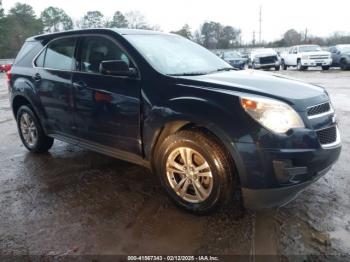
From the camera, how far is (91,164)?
4.59 m

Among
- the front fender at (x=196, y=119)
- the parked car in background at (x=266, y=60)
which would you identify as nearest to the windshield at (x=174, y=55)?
the front fender at (x=196, y=119)

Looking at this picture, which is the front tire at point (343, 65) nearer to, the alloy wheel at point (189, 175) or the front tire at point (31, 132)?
the front tire at point (31, 132)

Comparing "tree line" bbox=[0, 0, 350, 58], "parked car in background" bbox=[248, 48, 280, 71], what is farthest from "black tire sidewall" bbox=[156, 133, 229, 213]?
"tree line" bbox=[0, 0, 350, 58]

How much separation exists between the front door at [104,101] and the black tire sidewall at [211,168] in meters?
0.39

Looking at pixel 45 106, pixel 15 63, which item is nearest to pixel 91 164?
pixel 45 106

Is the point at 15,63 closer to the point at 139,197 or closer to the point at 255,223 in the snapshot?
the point at 139,197

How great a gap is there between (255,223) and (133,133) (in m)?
1.48

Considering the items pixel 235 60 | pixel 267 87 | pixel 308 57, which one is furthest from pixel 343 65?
pixel 267 87

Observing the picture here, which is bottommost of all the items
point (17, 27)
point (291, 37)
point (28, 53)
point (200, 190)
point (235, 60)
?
point (200, 190)

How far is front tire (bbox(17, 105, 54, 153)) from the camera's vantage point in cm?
499

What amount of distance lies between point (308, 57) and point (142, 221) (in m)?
21.3

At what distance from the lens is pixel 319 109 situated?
116 inches

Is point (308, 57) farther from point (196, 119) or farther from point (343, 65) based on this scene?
point (196, 119)

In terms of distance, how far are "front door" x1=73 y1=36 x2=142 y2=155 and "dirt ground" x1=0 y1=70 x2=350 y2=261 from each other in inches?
21.4
